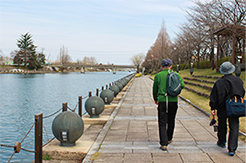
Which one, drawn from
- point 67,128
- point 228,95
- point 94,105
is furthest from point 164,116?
point 94,105

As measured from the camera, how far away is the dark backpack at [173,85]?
5703 mm

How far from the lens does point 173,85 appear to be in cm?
573

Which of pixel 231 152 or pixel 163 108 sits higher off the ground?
pixel 163 108

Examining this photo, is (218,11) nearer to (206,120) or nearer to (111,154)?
(206,120)

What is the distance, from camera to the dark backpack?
5703 millimetres

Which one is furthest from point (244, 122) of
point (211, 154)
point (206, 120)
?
point (211, 154)

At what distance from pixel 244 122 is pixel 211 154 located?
139 inches

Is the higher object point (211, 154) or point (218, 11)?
point (218, 11)

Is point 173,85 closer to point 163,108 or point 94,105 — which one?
point 163,108

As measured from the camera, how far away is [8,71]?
103500 millimetres

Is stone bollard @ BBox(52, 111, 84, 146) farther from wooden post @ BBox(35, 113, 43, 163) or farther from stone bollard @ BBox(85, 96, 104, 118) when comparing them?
stone bollard @ BBox(85, 96, 104, 118)

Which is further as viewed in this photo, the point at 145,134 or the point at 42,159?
the point at 145,134

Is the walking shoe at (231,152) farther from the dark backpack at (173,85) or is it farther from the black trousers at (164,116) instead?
the dark backpack at (173,85)

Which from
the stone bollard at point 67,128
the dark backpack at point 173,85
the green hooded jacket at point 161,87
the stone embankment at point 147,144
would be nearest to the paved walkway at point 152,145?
the stone embankment at point 147,144
